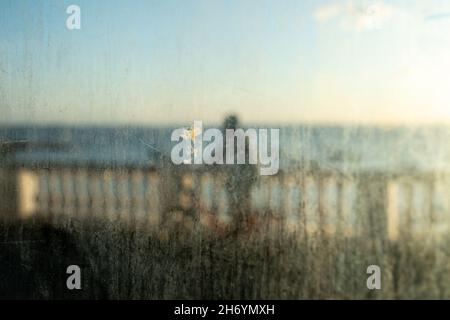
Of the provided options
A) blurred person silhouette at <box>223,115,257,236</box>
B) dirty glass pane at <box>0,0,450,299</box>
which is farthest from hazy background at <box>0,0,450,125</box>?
blurred person silhouette at <box>223,115,257,236</box>

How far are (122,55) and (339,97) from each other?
109cm

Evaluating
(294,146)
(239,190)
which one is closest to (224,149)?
(239,190)

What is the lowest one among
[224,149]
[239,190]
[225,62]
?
[239,190]

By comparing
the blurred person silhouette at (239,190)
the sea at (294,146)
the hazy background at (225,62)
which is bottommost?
the blurred person silhouette at (239,190)

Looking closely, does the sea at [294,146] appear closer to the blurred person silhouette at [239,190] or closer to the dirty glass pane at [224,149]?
the dirty glass pane at [224,149]

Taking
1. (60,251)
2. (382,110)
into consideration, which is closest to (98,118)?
(60,251)

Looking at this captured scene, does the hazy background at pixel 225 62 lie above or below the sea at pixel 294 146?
above

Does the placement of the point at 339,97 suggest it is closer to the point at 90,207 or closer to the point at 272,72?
the point at 272,72

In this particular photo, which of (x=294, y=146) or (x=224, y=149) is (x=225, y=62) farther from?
(x=294, y=146)

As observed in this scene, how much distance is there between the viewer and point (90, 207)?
3160mm

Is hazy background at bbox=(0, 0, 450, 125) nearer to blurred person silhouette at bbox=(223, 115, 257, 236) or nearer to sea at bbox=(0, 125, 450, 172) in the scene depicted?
sea at bbox=(0, 125, 450, 172)

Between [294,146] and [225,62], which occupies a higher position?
[225,62]

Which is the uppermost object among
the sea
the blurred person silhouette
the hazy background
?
the hazy background

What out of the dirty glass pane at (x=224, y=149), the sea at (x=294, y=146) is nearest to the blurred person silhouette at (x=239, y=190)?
the dirty glass pane at (x=224, y=149)
